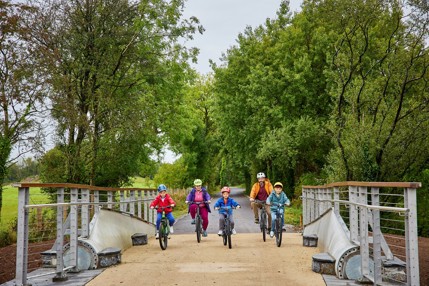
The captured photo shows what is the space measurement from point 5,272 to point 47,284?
423cm

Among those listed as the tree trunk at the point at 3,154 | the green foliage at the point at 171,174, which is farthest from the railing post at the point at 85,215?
the green foliage at the point at 171,174

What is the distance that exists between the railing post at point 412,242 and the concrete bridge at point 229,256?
0.01 metres

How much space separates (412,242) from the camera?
5684 mm

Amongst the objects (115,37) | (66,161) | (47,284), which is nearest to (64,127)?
(66,161)

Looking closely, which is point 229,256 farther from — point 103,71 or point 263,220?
point 103,71

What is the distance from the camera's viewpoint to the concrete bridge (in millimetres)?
6828

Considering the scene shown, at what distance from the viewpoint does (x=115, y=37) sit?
25344 millimetres

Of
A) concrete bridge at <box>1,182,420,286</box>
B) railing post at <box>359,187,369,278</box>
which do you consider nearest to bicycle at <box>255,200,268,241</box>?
concrete bridge at <box>1,182,420,286</box>

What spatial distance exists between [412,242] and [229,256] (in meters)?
5.64

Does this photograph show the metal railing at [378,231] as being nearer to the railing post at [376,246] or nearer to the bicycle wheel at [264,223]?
the railing post at [376,246]

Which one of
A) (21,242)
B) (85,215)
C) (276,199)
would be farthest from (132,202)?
(21,242)

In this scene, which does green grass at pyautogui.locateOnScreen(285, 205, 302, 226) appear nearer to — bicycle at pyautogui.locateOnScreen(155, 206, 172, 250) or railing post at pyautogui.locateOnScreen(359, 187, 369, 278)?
bicycle at pyautogui.locateOnScreen(155, 206, 172, 250)

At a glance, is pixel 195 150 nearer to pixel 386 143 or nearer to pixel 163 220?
pixel 386 143

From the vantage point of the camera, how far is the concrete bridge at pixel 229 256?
22.4 feet
